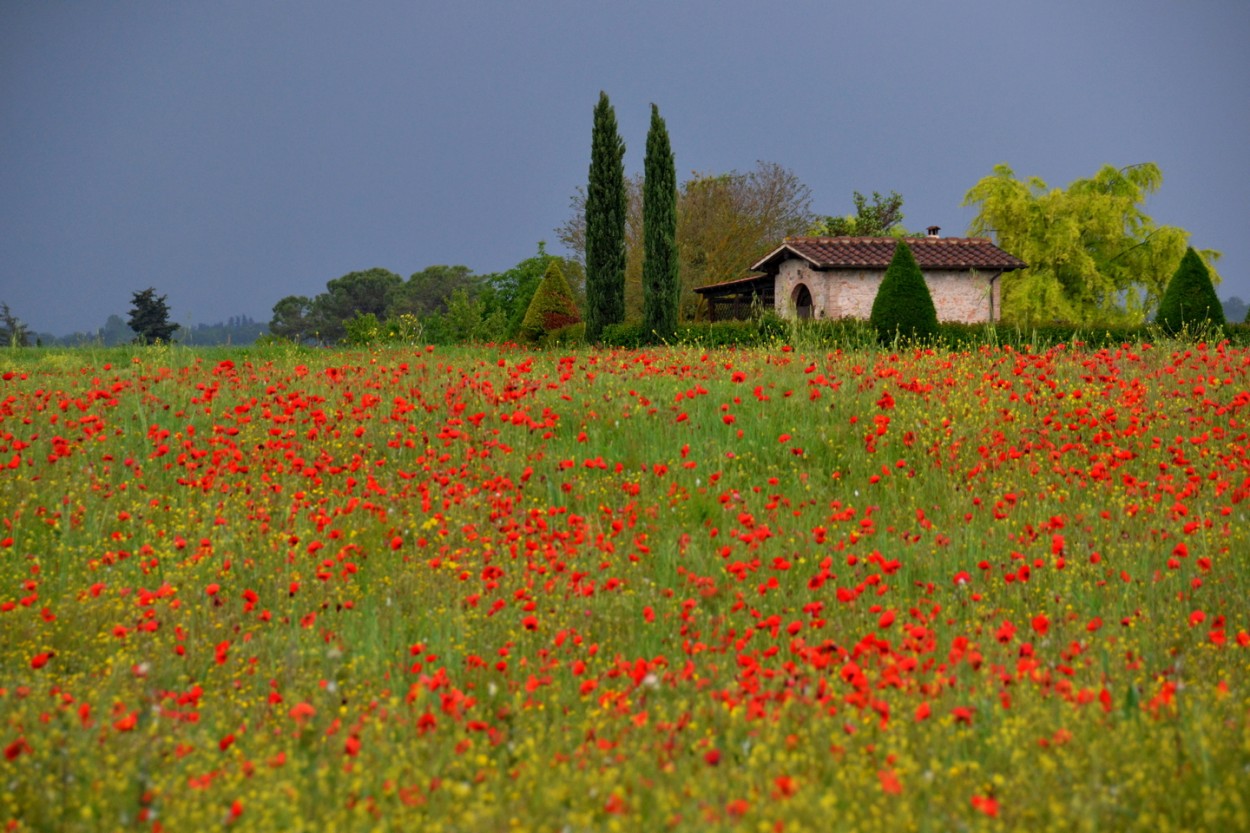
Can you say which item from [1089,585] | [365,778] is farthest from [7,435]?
[1089,585]

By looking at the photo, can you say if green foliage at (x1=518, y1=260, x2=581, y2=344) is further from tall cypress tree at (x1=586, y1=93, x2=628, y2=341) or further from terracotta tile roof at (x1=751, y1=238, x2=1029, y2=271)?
terracotta tile roof at (x1=751, y1=238, x2=1029, y2=271)

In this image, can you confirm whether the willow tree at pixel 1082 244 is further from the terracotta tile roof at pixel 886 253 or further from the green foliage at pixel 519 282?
the green foliage at pixel 519 282

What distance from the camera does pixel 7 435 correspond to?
8016 mm

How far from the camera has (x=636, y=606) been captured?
18.0 feet

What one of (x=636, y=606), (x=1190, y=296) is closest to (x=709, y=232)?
(x=1190, y=296)

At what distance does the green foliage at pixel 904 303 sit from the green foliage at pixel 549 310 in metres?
15.0

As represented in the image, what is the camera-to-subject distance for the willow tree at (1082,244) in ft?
142

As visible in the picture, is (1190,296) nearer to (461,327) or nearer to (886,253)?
(886,253)

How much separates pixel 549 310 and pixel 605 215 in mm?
7365

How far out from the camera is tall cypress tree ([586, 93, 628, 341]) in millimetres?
27984

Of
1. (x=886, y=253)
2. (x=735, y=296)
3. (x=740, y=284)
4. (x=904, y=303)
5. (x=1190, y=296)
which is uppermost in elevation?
(x=886, y=253)

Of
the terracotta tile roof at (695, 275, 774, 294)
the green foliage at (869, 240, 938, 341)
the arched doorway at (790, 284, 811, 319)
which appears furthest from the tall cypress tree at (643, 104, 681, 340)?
the terracotta tile roof at (695, 275, 774, 294)

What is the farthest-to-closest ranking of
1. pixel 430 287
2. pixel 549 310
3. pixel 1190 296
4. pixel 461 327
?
1. pixel 430 287
2. pixel 461 327
3. pixel 549 310
4. pixel 1190 296

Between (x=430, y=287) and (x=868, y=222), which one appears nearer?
(x=868, y=222)
